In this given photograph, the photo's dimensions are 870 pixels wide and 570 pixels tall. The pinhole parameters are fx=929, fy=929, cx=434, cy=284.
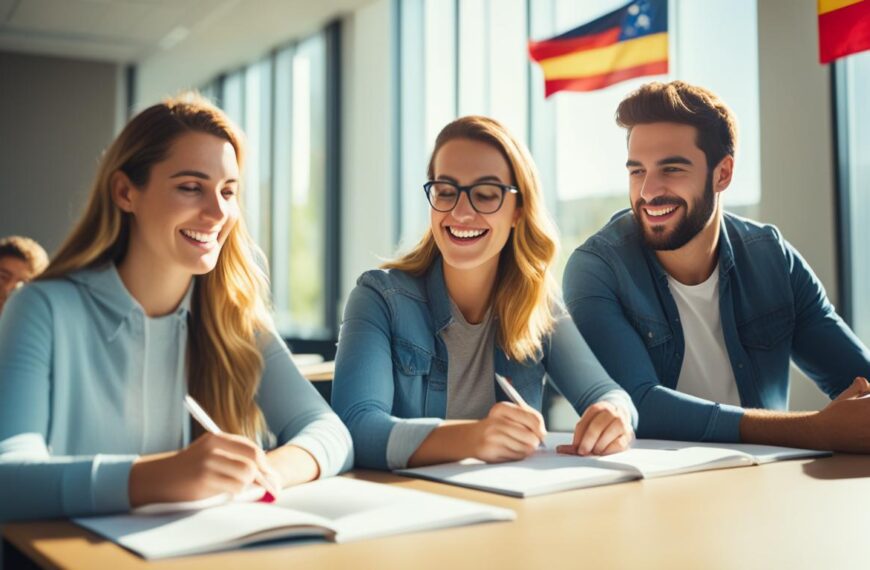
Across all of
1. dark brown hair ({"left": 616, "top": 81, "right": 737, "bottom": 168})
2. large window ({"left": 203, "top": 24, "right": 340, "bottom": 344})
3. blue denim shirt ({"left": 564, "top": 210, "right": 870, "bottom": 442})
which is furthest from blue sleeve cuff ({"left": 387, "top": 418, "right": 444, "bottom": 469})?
large window ({"left": 203, "top": 24, "right": 340, "bottom": 344})

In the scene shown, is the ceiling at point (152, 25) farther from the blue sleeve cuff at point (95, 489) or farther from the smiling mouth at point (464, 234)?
the blue sleeve cuff at point (95, 489)

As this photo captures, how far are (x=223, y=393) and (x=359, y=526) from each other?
2.14 ft

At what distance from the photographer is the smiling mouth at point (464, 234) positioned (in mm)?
1909

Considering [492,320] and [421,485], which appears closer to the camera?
[421,485]

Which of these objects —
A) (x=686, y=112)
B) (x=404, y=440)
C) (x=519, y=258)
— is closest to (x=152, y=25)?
(x=686, y=112)

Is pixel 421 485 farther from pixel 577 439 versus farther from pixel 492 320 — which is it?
pixel 492 320

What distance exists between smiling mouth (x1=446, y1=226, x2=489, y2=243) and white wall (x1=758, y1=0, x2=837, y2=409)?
6.71ft

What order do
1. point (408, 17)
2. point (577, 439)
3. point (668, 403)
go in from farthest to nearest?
point (408, 17) < point (668, 403) < point (577, 439)

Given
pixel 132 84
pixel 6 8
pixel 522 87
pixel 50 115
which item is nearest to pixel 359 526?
pixel 522 87

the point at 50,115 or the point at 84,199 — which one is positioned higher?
the point at 50,115

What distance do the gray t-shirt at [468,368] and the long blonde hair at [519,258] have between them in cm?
5

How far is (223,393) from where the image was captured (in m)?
1.62

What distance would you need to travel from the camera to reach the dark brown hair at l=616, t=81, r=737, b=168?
2195mm

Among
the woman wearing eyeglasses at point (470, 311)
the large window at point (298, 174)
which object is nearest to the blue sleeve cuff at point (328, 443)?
the woman wearing eyeglasses at point (470, 311)
